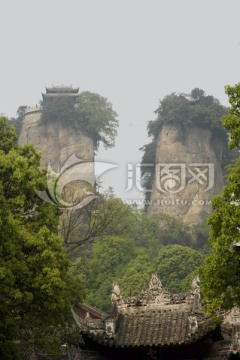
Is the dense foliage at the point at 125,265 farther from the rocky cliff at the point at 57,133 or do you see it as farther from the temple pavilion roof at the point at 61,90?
the temple pavilion roof at the point at 61,90

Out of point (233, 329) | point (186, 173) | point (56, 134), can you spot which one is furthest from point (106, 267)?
point (233, 329)

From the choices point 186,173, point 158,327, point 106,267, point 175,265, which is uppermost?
point 186,173

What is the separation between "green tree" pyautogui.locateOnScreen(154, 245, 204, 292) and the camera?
126ft

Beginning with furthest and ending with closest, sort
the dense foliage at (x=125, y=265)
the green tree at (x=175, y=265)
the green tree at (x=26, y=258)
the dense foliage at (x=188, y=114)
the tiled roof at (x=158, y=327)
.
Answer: the dense foliage at (x=188, y=114), the green tree at (x=175, y=265), the dense foliage at (x=125, y=265), the green tree at (x=26, y=258), the tiled roof at (x=158, y=327)

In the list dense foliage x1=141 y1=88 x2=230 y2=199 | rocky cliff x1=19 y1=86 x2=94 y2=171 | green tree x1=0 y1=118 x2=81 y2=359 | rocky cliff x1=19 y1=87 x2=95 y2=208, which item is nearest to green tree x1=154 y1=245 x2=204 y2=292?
dense foliage x1=141 y1=88 x2=230 y2=199

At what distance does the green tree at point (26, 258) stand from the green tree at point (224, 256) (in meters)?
4.74

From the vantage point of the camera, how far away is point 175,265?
129 feet

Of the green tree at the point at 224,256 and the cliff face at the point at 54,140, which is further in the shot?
the cliff face at the point at 54,140

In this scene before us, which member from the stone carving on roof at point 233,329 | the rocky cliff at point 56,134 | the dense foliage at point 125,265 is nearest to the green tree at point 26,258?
the stone carving on roof at point 233,329

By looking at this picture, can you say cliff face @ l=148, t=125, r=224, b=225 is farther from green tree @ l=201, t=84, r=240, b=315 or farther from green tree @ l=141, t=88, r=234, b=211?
green tree @ l=201, t=84, r=240, b=315

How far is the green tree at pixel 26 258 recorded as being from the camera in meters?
15.8

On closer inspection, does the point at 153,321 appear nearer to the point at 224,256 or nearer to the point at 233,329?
the point at 233,329

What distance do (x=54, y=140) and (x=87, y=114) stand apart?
13.5 ft

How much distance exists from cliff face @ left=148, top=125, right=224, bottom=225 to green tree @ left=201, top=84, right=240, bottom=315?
136 ft
